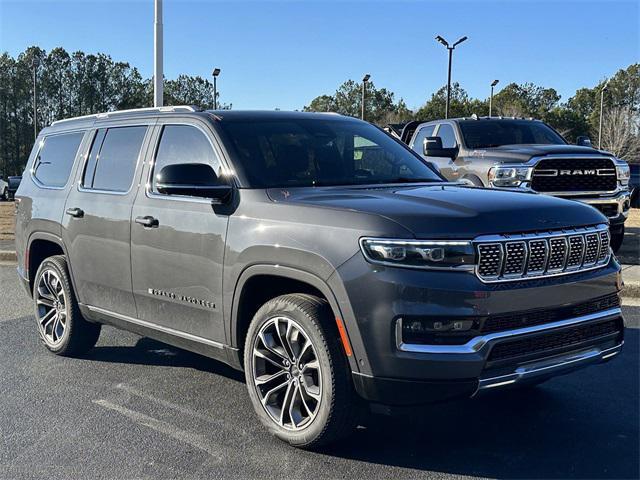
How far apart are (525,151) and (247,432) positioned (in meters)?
6.59

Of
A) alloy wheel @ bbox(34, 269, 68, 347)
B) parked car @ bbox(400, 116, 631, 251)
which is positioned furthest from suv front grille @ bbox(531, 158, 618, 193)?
alloy wheel @ bbox(34, 269, 68, 347)

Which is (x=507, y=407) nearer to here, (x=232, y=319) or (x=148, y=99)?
(x=232, y=319)

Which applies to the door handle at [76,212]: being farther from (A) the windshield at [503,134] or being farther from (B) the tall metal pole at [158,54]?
(B) the tall metal pole at [158,54]

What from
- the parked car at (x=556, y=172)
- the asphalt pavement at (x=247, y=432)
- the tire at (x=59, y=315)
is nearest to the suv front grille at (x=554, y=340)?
the asphalt pavement at (x=247, y=432)

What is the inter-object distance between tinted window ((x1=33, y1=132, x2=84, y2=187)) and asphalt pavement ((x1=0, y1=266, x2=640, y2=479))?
5.36ft

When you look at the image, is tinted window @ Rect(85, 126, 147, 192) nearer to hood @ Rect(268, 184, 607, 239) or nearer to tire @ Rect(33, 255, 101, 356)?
tire @ Rect(33, 255, 101, 356)

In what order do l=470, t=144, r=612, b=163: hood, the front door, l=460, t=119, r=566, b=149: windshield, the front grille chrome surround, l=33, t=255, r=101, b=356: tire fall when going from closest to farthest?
the front grille chrome surround → the front door → l=33, t=255, r=101, b=356: tire → l=470, t=144, r=612, b=163: hood → l=460, t=119, r=566, b=149: windshield

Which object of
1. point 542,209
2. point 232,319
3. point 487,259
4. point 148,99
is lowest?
point 232,319

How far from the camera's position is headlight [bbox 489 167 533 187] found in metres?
9.22

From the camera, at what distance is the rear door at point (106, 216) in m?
5.13

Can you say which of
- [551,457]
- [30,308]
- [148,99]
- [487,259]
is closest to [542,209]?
[487,259]

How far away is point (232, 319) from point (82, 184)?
2.25 metres

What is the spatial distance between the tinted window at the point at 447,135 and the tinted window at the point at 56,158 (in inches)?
247

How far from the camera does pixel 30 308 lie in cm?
812
